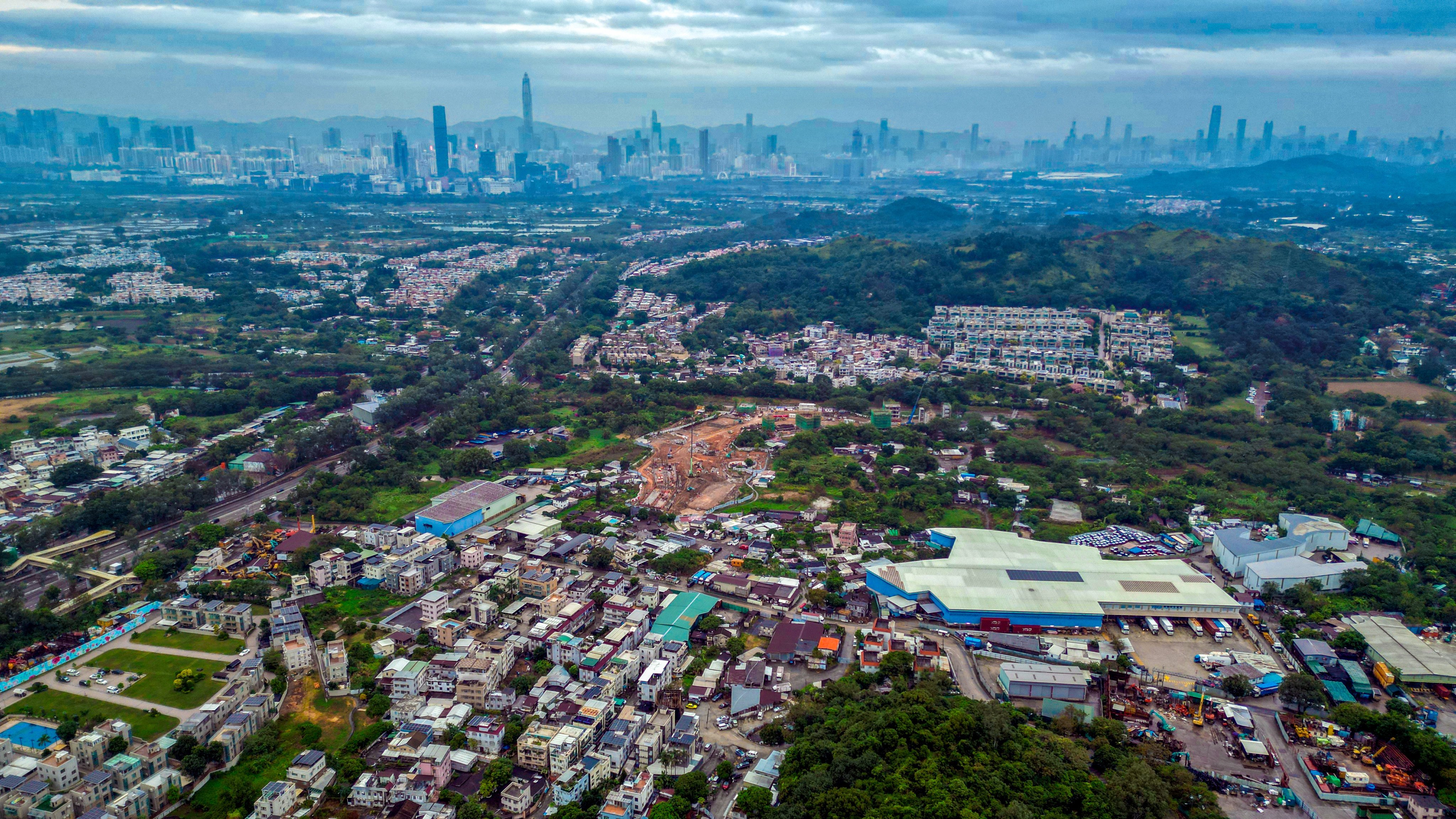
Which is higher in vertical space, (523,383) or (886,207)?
(886,207)

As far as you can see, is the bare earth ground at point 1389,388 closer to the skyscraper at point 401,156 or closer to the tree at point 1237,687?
the tree at point 1237,687

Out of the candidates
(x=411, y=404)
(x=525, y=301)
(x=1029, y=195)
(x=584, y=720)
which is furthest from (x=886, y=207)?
(x=584, y=720)

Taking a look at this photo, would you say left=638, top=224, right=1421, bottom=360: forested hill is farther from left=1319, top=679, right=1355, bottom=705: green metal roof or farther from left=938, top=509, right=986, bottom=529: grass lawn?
left=1319, top=679, right=1355, bottom=705: green metal roof

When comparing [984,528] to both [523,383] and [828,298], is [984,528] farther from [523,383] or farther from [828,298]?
[828,298]

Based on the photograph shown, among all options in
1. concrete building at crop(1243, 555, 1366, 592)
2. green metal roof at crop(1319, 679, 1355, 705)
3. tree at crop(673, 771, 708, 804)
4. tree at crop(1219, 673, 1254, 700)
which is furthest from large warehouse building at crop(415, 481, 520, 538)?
green metal roof at crop(1319, 679, 1355, 705)

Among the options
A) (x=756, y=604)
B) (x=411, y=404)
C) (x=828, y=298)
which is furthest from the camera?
(x=828, y=298)

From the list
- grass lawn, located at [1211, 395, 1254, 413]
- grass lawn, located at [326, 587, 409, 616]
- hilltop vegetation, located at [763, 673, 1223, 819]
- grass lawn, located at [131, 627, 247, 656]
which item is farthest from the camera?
grass lawn, located at [1211, 395, 1254, 413]

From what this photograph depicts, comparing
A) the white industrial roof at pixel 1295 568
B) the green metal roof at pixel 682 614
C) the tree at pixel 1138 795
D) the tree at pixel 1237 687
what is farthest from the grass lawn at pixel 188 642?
the white industrial roof at pixel 1295 568
